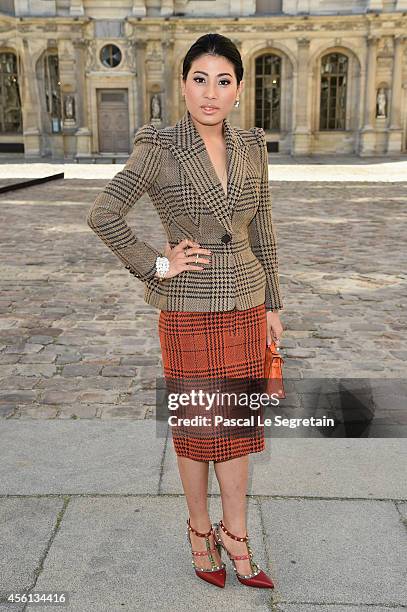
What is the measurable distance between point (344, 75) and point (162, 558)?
32.5 m

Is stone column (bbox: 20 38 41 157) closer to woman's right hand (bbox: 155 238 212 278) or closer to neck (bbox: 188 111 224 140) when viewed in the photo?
neck (bbox: 188 111 224 140)

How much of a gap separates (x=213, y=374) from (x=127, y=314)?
4413 mm

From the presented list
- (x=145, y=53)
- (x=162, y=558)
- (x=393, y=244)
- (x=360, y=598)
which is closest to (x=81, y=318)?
(x=162, y=558)

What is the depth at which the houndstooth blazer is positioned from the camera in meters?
2.36

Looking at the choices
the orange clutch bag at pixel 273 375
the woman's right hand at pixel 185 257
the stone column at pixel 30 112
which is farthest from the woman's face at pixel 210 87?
the stone column at pixel 30 112

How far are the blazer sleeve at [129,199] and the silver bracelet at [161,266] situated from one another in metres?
0.02

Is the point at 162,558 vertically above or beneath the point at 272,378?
beneath

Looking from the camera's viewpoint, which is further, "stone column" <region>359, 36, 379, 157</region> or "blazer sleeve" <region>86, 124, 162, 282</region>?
"stone column" <region>359, 36, 379, 157</region>

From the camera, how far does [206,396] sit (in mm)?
2504

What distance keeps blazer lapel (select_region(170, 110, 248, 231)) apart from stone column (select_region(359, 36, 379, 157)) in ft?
101

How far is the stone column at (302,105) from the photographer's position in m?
31.1

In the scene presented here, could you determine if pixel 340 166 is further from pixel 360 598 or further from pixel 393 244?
pixel 360 598

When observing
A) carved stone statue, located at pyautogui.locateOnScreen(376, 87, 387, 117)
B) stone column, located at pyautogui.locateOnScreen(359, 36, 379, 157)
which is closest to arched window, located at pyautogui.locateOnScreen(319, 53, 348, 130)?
stone column, located at pyautogui.locateOnScreen(359, 36, 379, 157)

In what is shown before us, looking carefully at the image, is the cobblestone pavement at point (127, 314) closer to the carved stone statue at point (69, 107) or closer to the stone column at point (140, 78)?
the stone column at point (140, 78)
